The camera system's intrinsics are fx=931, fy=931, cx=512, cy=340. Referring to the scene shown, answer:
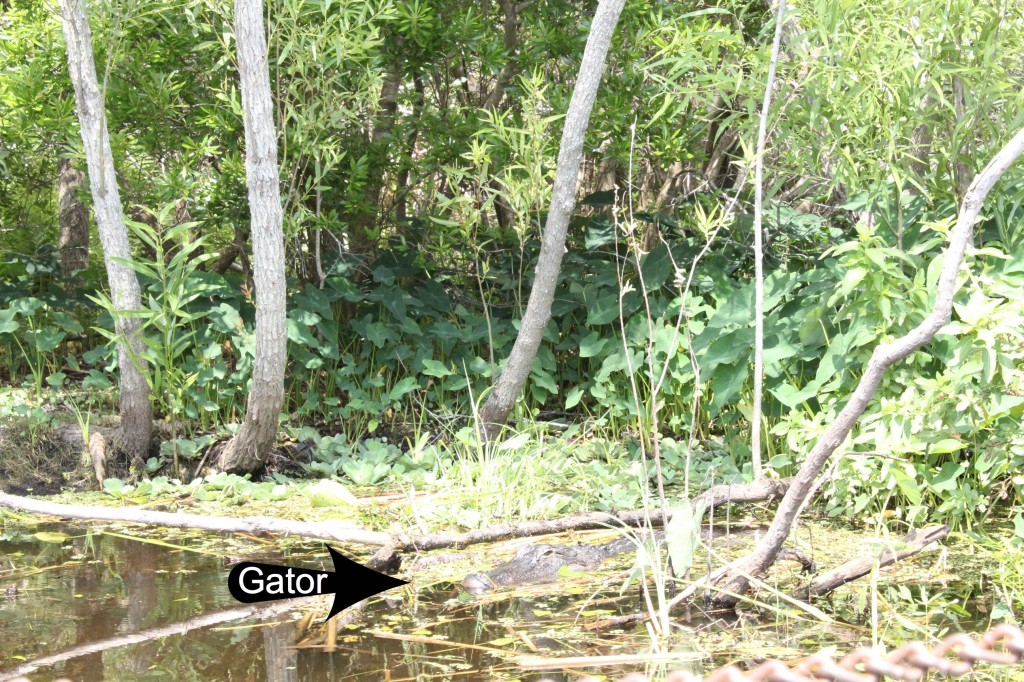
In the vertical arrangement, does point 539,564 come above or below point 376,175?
below

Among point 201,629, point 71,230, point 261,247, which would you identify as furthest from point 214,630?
point 71,230

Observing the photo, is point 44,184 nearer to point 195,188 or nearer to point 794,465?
point 195,188

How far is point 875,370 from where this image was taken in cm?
218

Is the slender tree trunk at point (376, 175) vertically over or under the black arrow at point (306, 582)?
over

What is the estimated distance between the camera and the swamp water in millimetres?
2115

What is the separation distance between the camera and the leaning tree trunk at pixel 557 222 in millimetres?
3508

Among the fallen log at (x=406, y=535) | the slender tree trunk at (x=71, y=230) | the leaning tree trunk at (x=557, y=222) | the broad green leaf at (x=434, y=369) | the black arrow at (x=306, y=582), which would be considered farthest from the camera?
the slender tree trunk at (x=71, y=230)

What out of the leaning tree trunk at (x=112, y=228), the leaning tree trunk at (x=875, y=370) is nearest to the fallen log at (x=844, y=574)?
the leaning tree trunk at (x=875, y=370)

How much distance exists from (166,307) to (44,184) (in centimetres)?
199

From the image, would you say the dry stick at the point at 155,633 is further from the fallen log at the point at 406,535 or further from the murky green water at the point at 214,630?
the fallen log at the point at 406,535

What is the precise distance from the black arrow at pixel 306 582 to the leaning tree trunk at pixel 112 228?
1.36m

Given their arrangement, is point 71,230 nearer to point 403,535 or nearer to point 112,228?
point 112,228

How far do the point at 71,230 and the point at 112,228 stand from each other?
5.93 ft

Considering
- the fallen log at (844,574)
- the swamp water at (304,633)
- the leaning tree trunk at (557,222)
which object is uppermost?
the leaning tree trunk at (557,222)
